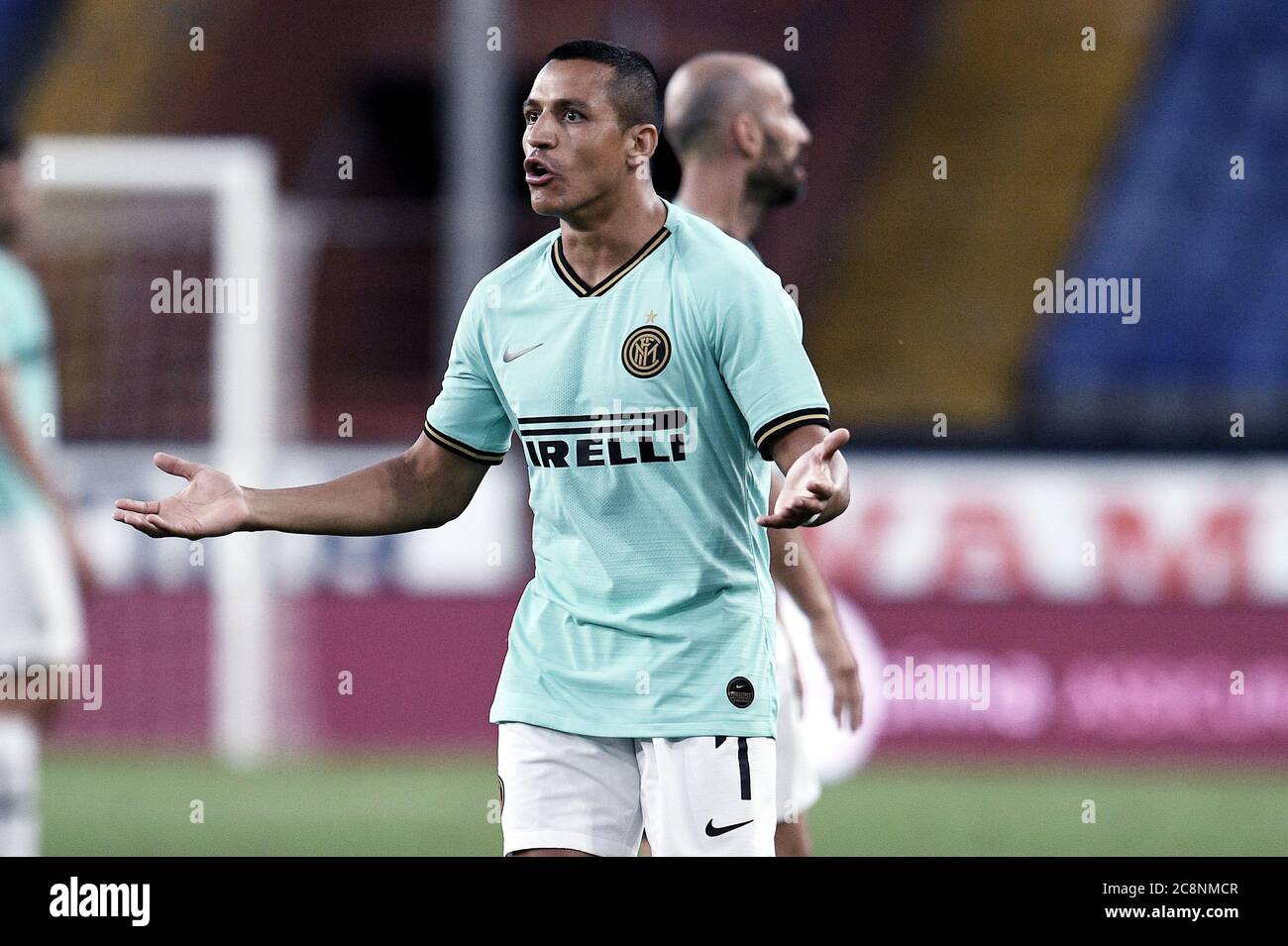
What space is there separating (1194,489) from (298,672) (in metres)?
4.43

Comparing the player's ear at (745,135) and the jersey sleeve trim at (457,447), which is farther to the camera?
the player's ear at (745,135)

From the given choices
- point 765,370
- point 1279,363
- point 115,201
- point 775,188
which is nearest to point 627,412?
point 765,370

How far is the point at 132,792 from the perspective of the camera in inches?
355

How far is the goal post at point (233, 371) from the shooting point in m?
10.3

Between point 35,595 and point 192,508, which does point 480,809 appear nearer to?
point 35,595

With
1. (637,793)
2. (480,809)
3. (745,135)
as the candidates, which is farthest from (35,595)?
(480,809)

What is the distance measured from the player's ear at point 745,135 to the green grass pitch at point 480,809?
3.25 meters

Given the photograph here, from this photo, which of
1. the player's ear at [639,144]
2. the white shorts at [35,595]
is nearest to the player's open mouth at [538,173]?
the player's ear at [639,144]

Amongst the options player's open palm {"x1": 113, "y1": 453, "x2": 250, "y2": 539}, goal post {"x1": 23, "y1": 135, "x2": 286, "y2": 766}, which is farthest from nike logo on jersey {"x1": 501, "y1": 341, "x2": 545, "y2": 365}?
goal post {"x1": 23, "y1": 135, "x2": 286, "y2": 766}

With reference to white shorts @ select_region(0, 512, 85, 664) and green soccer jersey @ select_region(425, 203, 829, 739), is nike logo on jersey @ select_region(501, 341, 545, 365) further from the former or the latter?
white shorts @ select_region(0, 512, 85, 664)

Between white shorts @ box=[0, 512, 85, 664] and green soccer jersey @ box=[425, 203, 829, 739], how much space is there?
86.3 inches

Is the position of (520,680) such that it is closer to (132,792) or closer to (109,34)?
(132,792)

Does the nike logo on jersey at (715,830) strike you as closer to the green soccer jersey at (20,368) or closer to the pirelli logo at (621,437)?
the pirelli logo at (621,437)

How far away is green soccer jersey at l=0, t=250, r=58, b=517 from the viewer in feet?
18.8
